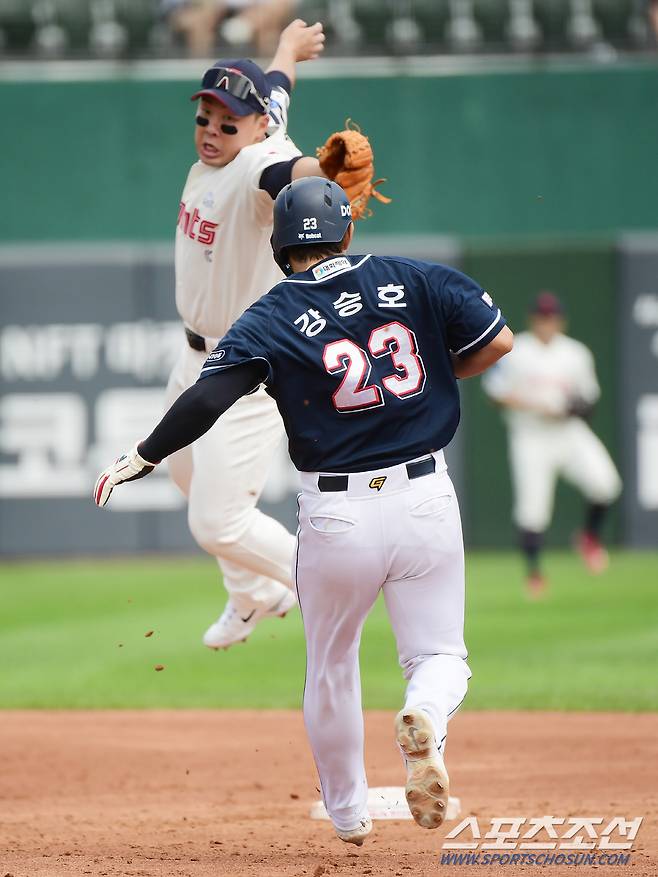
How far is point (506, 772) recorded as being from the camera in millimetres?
5926

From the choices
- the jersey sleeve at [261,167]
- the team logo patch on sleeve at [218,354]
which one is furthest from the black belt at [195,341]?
the team logo patch on sleeve at [218,354]

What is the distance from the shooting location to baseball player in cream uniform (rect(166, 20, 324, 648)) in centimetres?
509

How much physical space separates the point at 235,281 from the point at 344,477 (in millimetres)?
1421

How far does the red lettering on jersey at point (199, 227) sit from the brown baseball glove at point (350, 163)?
602mm

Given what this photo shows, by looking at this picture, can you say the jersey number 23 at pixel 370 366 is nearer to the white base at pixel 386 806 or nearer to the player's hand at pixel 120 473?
the player's hand at pixel 120 473

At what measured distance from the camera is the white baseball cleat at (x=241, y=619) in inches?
224

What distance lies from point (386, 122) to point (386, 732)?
8.13 m

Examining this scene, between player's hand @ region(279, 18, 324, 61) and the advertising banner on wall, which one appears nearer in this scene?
player's hand @ region(279, 18, 324, 61)

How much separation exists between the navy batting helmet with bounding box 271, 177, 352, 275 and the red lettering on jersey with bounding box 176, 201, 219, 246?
993mm

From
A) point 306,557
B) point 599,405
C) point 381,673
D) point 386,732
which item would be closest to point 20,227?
point 599,405

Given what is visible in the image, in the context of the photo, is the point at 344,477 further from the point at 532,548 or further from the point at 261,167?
the point at 532,548

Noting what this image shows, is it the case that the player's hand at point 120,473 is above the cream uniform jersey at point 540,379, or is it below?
above

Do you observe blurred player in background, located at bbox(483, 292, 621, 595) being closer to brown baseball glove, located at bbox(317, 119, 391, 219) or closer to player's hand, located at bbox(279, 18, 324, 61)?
player's hand, located at bbox(279, 18, 324, 61)

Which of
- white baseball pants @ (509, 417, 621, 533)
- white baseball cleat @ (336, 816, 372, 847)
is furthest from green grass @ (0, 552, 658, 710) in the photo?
white baseball cleat @ (336, 816, 372, 847)
